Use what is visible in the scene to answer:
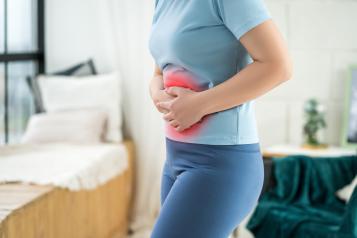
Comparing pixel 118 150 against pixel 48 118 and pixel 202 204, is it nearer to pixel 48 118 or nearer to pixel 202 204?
pixel 48 118

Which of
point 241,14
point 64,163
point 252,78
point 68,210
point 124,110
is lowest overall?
point 68,210

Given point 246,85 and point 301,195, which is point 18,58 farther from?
point 246,85

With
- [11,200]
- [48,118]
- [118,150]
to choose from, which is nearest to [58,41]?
[48,118]

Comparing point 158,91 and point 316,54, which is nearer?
point 158,91

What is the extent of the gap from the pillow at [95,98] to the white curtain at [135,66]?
0.13m

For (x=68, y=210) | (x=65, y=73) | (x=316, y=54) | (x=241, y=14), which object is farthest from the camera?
(x=65, y=73)

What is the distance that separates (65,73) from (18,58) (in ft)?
0.99

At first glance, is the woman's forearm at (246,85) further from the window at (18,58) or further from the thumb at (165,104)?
the window at (18,58)

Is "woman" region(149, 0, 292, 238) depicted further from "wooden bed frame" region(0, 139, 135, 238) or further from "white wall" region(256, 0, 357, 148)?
"white wall" region(256, 0, 357, 148)

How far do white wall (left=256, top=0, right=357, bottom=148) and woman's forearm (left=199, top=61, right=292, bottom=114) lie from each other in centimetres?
246

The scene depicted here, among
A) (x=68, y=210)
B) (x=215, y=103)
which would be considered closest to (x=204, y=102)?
(x=215, y=103)

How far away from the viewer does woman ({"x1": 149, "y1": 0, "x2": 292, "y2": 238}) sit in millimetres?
1236

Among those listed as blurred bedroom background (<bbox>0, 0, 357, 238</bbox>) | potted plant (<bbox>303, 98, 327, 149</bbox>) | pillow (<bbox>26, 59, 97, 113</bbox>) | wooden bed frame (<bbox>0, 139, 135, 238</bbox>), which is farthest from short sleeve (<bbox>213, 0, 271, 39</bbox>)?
pillow (<bbox>26, 59, 97, 113</bbox>)

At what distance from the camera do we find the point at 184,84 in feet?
4.42
